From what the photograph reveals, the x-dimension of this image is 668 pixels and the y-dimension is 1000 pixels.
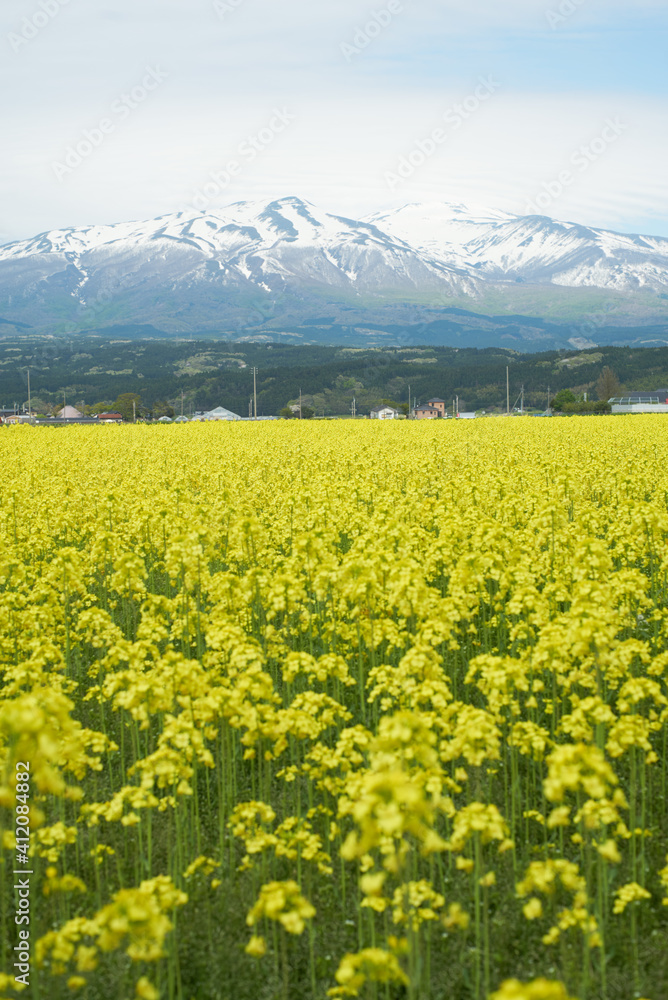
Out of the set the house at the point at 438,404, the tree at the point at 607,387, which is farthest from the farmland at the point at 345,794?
the house at the point at 438,404

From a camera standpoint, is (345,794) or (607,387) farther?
(607,387)

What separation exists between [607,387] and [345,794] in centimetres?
13622

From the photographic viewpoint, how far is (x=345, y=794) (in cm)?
679

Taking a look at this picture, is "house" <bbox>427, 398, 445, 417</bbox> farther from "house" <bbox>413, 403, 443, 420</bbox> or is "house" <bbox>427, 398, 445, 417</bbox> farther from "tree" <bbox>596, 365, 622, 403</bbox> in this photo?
"tree" <bbox>596, 365, 622, 403</bbox>

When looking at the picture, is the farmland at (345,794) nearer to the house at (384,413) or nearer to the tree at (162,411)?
the house at (384,413)

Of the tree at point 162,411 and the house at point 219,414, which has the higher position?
the tree at point 162,411

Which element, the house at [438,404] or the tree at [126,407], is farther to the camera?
the house at [438,404]

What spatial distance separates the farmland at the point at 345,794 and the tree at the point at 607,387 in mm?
128409

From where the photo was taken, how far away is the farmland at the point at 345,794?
4.75 m

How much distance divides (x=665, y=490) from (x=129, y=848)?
13.1 metres

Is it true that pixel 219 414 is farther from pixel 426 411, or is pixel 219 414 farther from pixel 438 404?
pixel 438 404

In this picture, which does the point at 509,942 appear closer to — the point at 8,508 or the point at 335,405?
the point at 8,508

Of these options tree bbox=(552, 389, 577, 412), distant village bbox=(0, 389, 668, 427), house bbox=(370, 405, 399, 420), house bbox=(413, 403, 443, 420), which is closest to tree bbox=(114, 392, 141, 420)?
distant village bbox=(0, 389, 668, 427)

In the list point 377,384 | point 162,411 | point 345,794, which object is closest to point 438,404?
point 377,384
